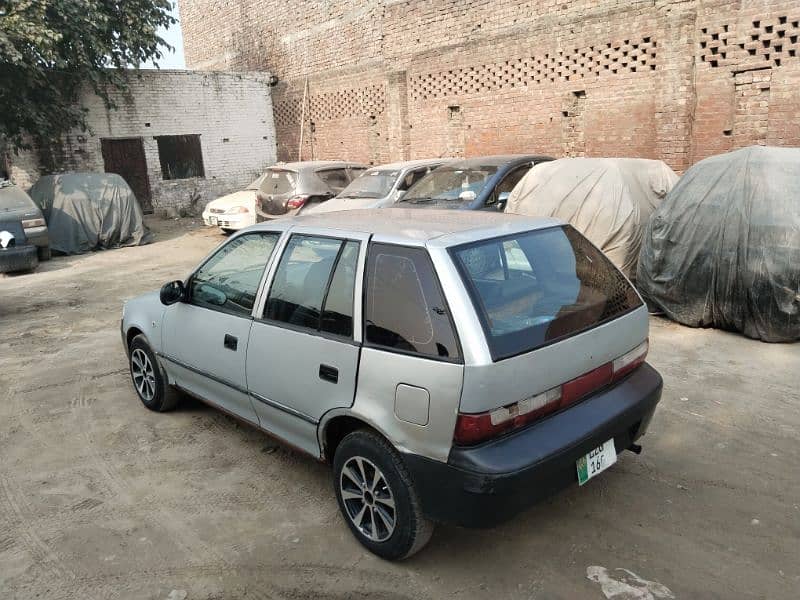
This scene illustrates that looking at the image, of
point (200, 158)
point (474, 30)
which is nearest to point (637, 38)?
point (474, 30)

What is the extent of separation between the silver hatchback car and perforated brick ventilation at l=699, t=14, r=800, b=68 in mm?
6997

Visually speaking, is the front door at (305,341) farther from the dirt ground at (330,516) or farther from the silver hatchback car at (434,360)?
the dirt ground at (330,516)

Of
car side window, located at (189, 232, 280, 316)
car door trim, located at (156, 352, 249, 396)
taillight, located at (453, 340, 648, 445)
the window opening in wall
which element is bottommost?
car door trim, located at (156, 352, 249, 396)

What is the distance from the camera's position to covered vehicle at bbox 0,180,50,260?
1026 cm

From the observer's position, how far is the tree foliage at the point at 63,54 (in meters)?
11.5

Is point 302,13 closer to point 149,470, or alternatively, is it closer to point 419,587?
point 149,470

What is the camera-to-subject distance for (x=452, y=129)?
43.9ft

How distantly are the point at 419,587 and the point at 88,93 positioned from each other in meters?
16.0

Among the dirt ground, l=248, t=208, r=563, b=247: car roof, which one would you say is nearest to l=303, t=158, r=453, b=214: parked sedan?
the dirt ground

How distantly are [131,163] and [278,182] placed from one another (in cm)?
702

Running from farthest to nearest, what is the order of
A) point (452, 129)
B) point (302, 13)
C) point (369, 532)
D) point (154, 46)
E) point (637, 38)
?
point (302, 13), point (154, 46), point (452, 129), point (637, 38), point (369, 532)

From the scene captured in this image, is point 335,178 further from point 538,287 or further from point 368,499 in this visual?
point 368,499

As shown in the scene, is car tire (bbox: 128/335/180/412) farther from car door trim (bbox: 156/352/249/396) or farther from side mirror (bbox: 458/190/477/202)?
side mirror (bbox: 458/190/477/202)

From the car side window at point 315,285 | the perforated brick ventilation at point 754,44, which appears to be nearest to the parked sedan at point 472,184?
the perforated brick ventilation at point 754,44
